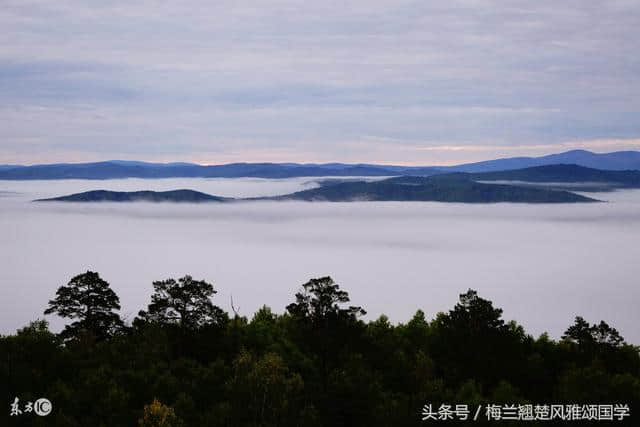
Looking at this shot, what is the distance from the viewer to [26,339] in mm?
52719

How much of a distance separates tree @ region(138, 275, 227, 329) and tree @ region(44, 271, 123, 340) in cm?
433

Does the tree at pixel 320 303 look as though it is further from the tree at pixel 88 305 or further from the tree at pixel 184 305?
the tree at pixel 88 305

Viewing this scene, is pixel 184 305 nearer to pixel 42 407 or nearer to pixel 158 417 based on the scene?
pixel 42 407

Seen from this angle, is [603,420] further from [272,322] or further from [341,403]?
[272,322]

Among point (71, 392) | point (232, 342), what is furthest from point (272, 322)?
point (71, 392)

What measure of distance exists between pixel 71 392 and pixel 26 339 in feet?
35.2

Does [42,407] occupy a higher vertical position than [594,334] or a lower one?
higher

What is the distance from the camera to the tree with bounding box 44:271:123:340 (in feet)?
200

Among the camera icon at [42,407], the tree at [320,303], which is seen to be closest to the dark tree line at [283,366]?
the tree at [320,303]

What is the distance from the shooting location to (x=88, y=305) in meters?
62.2

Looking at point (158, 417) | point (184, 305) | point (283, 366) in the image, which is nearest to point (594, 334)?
point (283, 366)

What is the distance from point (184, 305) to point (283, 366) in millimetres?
14536

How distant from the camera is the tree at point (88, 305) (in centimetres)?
6091

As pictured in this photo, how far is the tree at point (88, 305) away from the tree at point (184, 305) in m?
4.33
